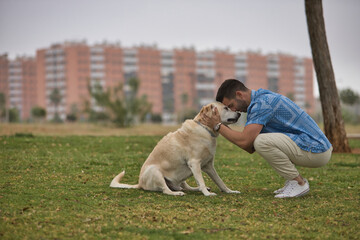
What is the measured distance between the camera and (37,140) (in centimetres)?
1316

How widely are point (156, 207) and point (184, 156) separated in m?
1.22

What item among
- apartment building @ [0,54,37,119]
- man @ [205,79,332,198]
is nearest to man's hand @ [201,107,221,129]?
man @ [205,79,332,198]

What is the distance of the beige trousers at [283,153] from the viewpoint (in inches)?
235

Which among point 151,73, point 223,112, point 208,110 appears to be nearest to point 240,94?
point 223,112

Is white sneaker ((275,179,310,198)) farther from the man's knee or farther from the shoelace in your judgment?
the man's knee

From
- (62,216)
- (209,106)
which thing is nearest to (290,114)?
(209,106)

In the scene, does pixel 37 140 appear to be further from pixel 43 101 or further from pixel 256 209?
pixel 43 101

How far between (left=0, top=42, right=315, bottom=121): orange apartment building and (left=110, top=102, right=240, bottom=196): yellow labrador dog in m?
132

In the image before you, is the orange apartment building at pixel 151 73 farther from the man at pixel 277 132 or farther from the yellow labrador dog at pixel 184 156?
the man at pixel 277 132

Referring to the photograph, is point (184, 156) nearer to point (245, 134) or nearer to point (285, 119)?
point (245, 134)

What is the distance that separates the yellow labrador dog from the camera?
6.20 metres

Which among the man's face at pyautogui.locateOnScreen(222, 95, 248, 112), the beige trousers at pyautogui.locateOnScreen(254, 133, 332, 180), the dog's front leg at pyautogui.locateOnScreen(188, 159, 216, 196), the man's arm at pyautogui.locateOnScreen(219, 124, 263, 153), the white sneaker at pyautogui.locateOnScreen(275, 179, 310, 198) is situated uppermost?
the man's face at pyautogui.locateOnScreen(222, 95, 248, 112)

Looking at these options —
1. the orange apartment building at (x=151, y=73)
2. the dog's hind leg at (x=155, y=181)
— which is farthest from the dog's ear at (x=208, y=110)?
the orange apartment building at (x=151, y=73)

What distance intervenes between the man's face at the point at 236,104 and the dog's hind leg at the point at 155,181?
4.57 ft
